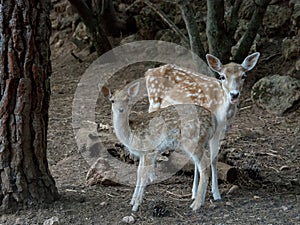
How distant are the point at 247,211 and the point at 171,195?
0.79 meters

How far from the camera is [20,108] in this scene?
3.88m

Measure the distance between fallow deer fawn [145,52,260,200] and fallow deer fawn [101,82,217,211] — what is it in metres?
0.37

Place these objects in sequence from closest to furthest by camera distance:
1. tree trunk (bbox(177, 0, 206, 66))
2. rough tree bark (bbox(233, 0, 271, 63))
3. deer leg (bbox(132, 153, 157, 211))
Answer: deer leg (bbox(132, 153, 157, 211)) → tree trunk (bbox(177, 0, 206, 66)) → rough tree bark (bbox(233, 0, 271, 63))

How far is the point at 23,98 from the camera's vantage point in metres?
3.86

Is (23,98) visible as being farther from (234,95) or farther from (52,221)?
(234,95)

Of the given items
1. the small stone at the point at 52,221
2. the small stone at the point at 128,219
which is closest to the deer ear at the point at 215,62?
the small stone at the point at 128,219

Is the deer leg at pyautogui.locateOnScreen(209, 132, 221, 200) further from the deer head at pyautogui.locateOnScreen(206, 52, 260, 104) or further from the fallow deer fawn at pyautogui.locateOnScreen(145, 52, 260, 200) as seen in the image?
the deer head at pyautogui.locateOnScreen(206, 52, 260, 104)

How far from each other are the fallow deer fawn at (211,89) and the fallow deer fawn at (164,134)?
0.37 metres

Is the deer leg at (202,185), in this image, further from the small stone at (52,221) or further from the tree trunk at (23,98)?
the tree trunk at (23,98)

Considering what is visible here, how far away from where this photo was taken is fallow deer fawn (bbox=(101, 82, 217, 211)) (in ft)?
13.8

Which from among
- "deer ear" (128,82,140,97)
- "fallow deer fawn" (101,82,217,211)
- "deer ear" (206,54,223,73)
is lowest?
"fallow deer fawn" (101,82,217,211)

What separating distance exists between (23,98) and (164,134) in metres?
1.10

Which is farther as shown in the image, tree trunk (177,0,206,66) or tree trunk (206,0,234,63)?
tree trunk (206,0,234,63)

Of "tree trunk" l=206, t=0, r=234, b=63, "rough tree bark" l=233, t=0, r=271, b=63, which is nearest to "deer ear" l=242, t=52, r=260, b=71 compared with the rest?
"tree trunk" l=206, t=0, r=234, b=63
